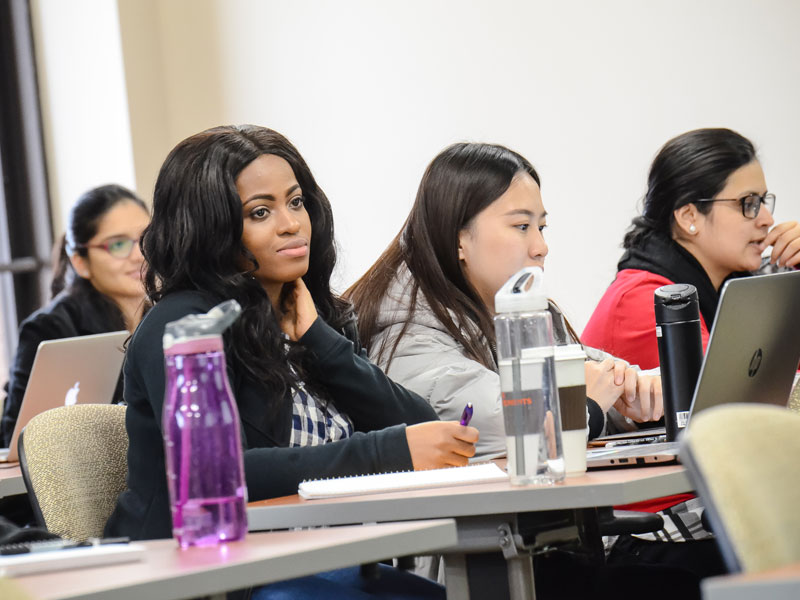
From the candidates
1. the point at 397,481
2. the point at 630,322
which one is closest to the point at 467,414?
the point at 397,481

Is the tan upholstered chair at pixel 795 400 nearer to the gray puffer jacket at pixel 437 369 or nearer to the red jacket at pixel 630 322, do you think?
the gray puffer jacket at pixel 437 369

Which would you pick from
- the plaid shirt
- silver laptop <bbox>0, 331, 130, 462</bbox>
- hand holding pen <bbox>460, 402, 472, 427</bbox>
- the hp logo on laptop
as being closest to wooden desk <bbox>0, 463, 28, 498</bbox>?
silver laptop <bbox>0, 331, 130, 462</bbox>

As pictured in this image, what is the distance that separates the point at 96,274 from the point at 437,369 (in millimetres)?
1932

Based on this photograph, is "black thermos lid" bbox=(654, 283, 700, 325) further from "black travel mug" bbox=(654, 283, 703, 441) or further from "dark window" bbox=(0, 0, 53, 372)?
"dark window" bbox=(0, 0, 53, 372)

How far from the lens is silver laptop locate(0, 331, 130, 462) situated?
8.91ft

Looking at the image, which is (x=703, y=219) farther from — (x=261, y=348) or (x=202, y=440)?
(x=202, y=440)

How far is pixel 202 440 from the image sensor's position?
1200mm

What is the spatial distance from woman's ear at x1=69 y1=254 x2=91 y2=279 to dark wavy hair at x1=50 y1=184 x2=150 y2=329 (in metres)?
0.01

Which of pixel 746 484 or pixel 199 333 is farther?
pixel 199 333

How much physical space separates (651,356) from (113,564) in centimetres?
196

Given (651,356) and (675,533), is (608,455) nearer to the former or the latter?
(675,533)

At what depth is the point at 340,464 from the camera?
1624mm

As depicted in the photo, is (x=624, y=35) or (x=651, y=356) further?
(x=624, y=35)

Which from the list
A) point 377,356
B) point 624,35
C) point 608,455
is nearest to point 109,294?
point 377,356
